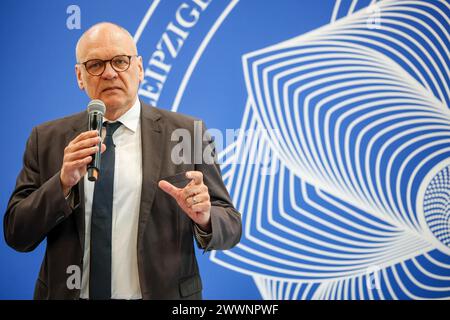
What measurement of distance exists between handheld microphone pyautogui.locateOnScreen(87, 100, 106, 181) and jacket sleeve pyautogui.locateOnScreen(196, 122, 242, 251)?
0.48 meters

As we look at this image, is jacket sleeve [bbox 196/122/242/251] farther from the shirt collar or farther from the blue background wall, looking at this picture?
the blue background wall

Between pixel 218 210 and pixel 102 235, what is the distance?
47cm

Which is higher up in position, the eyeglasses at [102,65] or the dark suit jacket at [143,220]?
the eyeglasses at [102,65]

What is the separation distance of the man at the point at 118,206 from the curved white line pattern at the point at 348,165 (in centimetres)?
116

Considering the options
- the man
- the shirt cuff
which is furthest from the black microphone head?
the shirt cuff

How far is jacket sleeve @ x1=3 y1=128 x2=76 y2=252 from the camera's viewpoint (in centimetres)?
175

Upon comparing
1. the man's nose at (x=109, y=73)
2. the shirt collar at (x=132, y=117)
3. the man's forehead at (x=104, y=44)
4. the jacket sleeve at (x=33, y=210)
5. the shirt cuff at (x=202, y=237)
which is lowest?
the shirt cuff at (x=202, y=237)

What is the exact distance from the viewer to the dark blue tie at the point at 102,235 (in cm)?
185

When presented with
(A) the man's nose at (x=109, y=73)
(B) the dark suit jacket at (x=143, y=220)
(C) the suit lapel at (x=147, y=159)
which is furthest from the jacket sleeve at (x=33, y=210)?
(A) the man's nose at (x=109, y=73)

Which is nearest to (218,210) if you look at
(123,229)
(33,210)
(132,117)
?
(123,229)

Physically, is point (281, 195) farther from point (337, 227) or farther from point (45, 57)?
point (45, 57)

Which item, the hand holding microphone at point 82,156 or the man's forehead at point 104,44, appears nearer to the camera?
the hand holding microphone at point 82,156

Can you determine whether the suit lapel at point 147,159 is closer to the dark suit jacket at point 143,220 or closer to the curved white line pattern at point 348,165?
the dark suit jacket at point 143,220

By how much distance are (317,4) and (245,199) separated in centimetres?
144
